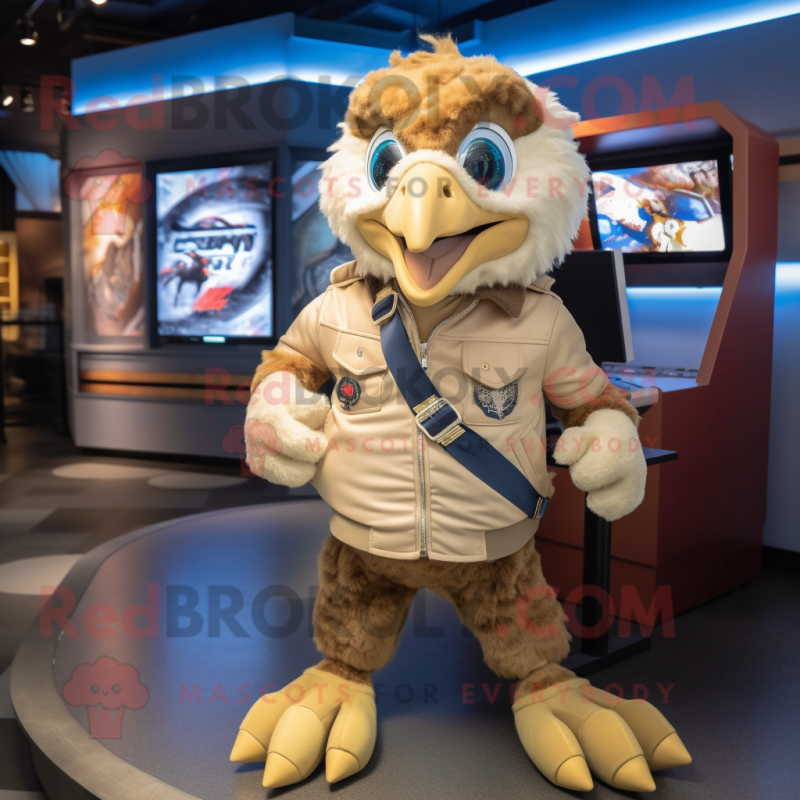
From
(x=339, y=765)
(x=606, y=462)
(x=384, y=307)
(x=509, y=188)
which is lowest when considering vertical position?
(x=339, y=765)

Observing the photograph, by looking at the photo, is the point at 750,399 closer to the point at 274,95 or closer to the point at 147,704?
the point at 147,704

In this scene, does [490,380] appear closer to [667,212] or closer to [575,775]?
[575,775]

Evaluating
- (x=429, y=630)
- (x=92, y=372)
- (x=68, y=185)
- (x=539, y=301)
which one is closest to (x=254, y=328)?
(x=92, y=372)

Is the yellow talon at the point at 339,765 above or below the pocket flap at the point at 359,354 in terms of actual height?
below

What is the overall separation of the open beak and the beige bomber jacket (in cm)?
13

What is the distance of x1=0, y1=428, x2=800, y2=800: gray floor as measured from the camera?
184 cm

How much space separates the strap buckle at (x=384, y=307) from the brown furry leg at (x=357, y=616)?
0.56 m

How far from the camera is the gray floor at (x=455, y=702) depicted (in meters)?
1.84

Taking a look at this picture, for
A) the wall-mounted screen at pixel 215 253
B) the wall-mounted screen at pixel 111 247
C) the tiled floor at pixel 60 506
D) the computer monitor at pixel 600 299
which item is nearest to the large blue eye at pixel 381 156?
the computer monitor at pixel 600 299

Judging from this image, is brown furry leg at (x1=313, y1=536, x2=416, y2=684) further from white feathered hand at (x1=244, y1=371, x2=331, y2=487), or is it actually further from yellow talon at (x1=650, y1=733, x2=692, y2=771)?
yellow talon at (x1=650, y1=733, x2=692, y2=771)

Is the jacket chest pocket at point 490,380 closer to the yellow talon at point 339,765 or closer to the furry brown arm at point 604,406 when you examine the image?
the furry brown arm at point 604,406

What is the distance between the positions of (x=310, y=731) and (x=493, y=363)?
2.96 ft

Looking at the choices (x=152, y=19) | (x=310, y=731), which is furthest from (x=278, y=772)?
(x=152, y=19)

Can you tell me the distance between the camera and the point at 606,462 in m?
1.78
